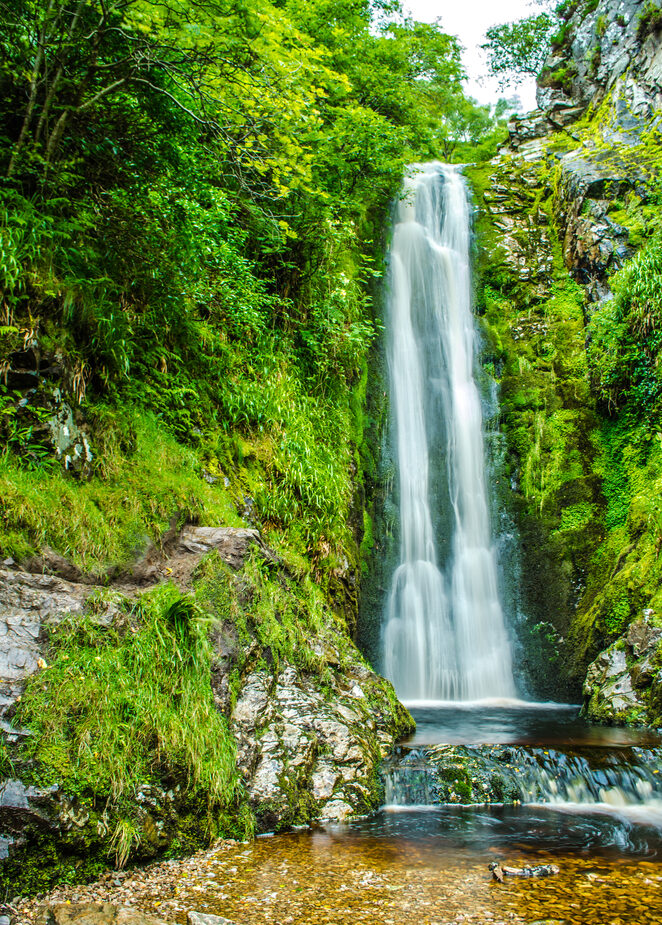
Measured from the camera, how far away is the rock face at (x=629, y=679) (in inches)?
278

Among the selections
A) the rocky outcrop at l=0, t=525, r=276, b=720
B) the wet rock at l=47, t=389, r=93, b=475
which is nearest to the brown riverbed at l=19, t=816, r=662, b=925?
the rocky outcrop at l=0, t=525, r=276, b=720

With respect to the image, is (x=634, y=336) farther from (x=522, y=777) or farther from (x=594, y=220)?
(x=522, y=777)

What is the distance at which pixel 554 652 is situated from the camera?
30.7 ft

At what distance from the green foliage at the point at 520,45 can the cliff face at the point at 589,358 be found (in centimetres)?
890

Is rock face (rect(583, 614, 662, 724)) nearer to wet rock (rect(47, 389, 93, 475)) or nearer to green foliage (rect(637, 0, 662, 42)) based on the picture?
wet rock (rect(47, 389, 93, 475))

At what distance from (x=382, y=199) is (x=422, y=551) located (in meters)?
8.45

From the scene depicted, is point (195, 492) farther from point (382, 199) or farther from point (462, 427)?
point (382, 199)

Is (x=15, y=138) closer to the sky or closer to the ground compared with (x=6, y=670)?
closer to the sky

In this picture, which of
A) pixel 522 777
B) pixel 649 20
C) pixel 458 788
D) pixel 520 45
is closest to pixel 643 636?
pixel 522 777

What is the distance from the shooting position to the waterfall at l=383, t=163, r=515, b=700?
361 inches

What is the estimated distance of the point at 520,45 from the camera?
A: 24047mm

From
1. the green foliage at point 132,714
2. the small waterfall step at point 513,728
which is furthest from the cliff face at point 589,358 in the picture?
the green foliage at point 132,714

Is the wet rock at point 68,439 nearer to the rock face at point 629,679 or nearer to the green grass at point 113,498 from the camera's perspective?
the green grass at point 113,498

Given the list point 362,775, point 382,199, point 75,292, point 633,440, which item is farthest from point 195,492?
point 382,199
